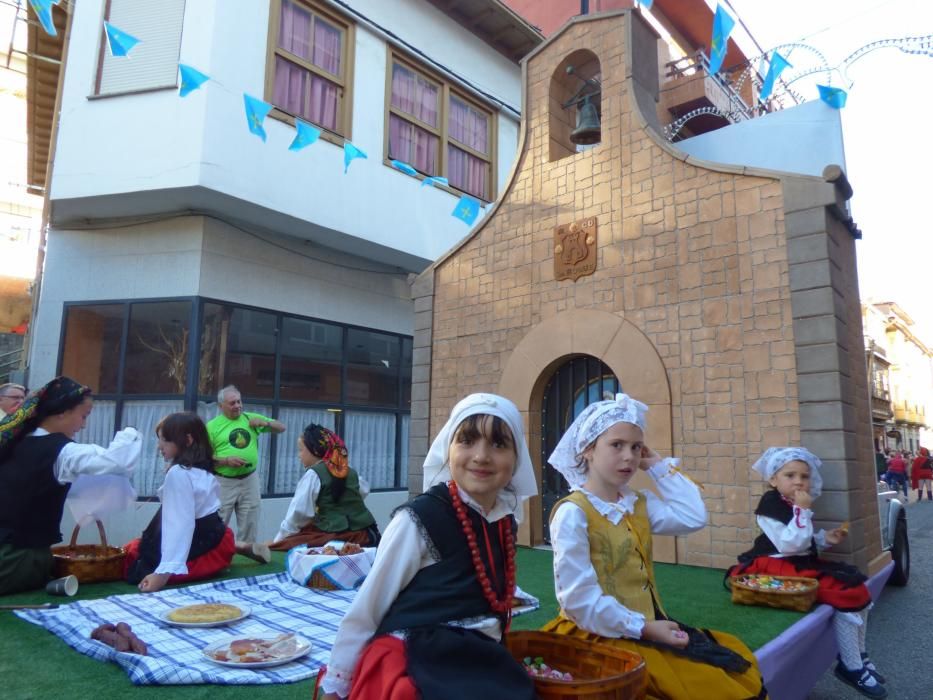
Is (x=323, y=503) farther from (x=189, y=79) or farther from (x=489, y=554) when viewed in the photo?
(x=189, y=79)

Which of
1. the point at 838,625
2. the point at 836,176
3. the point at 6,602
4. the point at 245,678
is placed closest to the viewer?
the point at 245,678

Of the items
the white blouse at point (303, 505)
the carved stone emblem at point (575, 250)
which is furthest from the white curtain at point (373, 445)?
the carved stone emblem at point (575, 250)

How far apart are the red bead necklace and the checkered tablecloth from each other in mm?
1389

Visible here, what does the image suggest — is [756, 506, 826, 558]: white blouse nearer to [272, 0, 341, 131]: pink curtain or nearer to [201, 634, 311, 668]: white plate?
[201, 634, 311, 668]: white plate

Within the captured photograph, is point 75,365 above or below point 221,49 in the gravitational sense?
below

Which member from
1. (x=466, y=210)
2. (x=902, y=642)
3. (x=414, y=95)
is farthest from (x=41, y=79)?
(x=902, y=642)

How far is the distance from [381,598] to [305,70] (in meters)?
9.16

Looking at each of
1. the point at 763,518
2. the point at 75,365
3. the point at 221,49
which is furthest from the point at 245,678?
the point at 221,49

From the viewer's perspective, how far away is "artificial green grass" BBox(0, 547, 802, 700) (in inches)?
112

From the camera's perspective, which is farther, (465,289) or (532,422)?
(465,289)

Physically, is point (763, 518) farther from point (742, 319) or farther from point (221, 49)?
Result: point (221, 49)

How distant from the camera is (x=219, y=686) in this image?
2.93m

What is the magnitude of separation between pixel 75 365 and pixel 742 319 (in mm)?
8449

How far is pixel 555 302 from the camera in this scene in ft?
24.1
